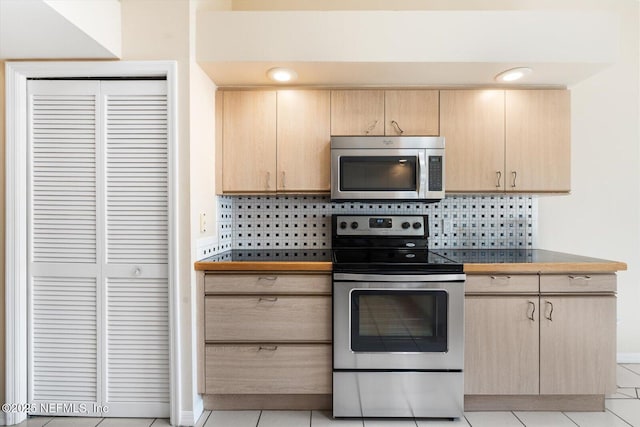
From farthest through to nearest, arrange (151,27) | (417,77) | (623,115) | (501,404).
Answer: (623,115), (417,77), (501,404), (151,27)

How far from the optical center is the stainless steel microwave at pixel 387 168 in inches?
92.6

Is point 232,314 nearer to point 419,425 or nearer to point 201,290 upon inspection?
point 201,290

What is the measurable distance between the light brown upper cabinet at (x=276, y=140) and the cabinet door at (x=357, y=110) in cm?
6

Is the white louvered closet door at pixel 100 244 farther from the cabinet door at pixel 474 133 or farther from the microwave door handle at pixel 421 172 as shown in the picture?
the cabinet door at pixel 474 133

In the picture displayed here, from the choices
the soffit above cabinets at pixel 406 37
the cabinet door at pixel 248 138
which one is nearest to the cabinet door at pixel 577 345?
the soffit above cabinets at pixel 406 37

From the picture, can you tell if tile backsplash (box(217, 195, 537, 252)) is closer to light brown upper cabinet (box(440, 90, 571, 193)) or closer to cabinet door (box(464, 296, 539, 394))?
light brown upper cabinet (box(440, 90, 571, 193))

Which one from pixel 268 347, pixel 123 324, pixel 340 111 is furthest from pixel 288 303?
pixel 340 111

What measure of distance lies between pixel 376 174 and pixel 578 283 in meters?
1.28

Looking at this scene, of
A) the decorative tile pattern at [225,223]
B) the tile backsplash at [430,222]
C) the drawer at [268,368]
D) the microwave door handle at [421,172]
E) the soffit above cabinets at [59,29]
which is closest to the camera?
the soffit above cabinets at [59,29]

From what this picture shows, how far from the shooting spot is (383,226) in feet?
8.64

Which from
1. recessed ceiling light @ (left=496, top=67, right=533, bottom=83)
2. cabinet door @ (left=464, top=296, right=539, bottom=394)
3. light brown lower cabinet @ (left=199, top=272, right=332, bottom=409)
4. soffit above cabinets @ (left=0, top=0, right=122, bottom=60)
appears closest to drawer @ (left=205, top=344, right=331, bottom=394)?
light brown lower cabinet @ (left=199, top=272, right=332, bottom=409)

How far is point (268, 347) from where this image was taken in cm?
209

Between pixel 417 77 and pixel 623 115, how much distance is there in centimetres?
168

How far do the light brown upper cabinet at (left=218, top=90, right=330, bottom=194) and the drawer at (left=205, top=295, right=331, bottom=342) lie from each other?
733 millimetres
